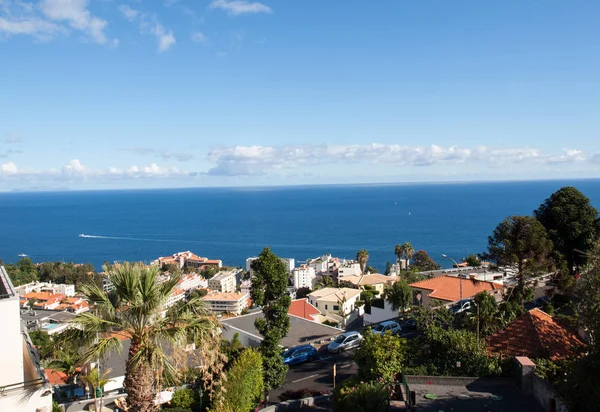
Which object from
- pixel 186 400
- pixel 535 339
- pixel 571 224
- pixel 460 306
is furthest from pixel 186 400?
pixel 571 224

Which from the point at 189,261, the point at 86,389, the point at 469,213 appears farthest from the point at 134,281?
the point at 469,213

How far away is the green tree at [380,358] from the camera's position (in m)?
13.0

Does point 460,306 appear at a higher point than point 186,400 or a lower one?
lower

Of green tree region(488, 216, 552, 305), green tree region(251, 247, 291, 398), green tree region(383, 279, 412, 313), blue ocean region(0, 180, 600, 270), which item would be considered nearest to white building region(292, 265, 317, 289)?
blue ocean region(0, 180, 600, 270)

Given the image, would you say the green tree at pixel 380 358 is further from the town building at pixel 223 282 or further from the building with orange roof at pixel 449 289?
the town building at pixel 223 282

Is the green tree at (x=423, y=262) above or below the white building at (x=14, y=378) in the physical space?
Result: below

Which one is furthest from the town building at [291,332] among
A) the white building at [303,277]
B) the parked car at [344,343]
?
the white building at [303,277]

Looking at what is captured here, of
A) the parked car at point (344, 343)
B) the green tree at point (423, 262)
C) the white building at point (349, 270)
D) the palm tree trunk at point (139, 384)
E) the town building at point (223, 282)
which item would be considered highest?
the palm tree trunk at point (139, 384)

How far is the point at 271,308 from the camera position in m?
14.8

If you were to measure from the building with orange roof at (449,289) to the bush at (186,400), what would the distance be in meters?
14.9

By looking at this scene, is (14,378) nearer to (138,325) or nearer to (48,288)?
(138,325)

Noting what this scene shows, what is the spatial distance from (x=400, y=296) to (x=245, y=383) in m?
15.7

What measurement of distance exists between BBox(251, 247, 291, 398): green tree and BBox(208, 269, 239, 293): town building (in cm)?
7833

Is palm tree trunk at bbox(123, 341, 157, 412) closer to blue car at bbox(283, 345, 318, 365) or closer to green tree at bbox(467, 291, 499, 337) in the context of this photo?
blue car at bbox(283, 345, 318, 365)
